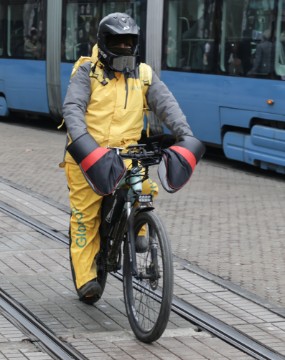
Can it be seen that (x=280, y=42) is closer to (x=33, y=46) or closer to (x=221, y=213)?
(x=221, y=213)

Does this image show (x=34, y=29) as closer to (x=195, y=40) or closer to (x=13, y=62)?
(x=13, y=62)

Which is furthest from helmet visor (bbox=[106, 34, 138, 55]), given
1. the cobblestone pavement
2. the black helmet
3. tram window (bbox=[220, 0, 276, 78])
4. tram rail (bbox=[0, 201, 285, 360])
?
tram window (bbox=[220, 0, 276, 78])

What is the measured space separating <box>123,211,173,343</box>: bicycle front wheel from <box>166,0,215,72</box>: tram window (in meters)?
8.70

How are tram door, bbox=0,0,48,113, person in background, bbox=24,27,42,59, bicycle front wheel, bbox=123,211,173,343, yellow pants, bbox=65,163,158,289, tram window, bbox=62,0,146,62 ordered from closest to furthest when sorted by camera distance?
bicycle front wheel, bbox=123,211,173,343
yellow pants, bbox=65,163,158,289
tram window, bbox=62,0,146,62
tram door, bbox=0,0,48,113
person in background, bbox=24,27,42,59

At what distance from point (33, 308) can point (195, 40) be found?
29.2 feet

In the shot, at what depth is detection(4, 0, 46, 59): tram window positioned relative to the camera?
755 inches

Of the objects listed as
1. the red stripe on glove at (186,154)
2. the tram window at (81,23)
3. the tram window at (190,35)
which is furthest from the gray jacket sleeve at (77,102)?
the tram window at (81,23)

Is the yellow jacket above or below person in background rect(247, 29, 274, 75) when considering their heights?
above

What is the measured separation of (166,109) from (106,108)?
328 mm

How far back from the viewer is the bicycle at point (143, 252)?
5637 millimetres

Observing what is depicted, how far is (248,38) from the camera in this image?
45.0 ft

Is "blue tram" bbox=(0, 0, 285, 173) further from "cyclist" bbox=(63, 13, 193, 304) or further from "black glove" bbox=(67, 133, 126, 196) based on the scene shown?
"black glove" bbox=(67, 133, 126, 196)

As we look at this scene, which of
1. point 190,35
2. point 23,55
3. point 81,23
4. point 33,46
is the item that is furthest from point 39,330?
point 23,55

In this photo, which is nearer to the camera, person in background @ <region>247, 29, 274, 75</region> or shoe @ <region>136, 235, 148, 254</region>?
shoe @ <region>136, 235, 148, 254</region>
